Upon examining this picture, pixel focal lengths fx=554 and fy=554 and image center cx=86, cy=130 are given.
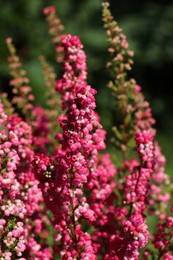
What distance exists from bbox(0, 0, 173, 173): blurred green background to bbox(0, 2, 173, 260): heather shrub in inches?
115

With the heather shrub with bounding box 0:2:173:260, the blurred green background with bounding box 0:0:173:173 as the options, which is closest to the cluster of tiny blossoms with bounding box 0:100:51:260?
the heather shrub with bounding box 0:2:173:260

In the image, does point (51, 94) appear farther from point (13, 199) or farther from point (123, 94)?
point (13, 199)

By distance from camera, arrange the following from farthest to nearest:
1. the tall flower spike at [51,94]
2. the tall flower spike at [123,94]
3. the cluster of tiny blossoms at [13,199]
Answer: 1. the tall flower spike at [51,94]
2. the tall flower spike at [123,94]
3. the cluster of tiny blossoms at [13,199]

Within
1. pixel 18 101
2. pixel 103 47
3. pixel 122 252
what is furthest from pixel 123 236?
pixel 103 47

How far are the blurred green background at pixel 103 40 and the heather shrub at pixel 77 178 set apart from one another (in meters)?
2.93

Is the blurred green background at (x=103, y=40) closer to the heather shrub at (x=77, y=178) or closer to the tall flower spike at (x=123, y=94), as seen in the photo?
the heather shrub at (x=77, y=178)

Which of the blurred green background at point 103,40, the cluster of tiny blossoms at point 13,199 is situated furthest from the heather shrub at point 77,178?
the blurred green background at point 103,40

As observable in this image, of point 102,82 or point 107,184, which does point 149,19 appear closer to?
point 102,82

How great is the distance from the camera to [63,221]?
172cm

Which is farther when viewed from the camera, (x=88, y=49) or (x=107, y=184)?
(x=88, y=49)

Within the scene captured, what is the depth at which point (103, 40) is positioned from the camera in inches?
226

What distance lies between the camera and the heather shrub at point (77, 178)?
5.26ft

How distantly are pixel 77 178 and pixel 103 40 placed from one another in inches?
168

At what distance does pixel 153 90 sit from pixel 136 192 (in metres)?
4.27
